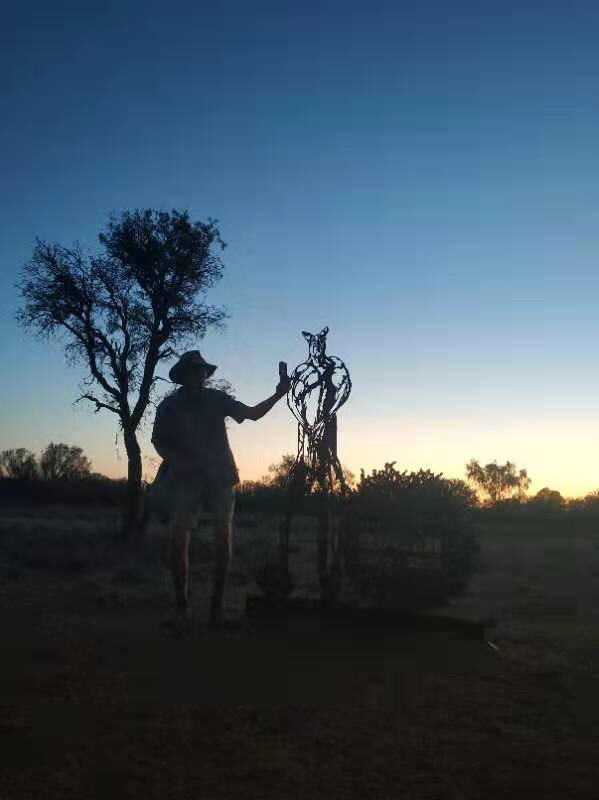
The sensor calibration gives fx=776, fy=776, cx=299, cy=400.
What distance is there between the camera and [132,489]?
1752 centimetres

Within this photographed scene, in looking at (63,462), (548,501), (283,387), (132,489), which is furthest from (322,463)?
(63,462)

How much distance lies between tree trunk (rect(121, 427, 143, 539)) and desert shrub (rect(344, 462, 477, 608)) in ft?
37.3

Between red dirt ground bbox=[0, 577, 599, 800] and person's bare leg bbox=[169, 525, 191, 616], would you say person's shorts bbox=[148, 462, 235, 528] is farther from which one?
red dirt ground bbox=[0, 577, 599, 800]

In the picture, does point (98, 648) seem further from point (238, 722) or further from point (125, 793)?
point (125, 793)

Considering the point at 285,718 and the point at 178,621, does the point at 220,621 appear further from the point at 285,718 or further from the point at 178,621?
the point at 285,718

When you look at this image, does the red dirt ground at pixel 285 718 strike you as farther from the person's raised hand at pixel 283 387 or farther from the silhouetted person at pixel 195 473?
the person's raised hand at pixel 283 387

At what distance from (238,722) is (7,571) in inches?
322

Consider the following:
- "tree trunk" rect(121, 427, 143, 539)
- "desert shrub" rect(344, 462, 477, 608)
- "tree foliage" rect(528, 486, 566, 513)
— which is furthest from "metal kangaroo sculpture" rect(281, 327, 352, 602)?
"tree foliage" rect(528, 486, 566, 513)

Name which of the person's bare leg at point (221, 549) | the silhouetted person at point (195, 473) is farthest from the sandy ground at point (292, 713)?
the silhouetted person at point (195, 473)

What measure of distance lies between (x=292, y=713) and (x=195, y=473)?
2707 millimetres

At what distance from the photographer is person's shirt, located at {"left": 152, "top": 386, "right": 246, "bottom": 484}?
616cm

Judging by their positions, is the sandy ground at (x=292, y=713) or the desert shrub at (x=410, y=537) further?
the desert shrub at (x=410, y=537)

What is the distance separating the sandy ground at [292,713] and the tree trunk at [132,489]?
11.0m

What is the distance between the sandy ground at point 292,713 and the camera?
289cm
